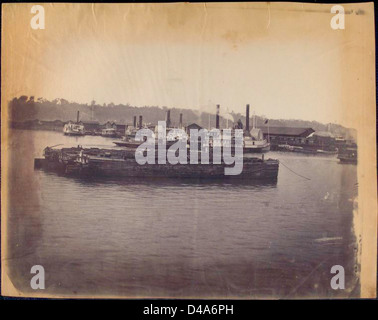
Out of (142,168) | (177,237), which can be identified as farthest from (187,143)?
(177,237)

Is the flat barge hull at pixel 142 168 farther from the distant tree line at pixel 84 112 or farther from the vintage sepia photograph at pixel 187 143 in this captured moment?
the distant tree line at pixel 84 112

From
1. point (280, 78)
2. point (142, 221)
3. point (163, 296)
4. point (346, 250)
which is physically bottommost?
point (163, 296)

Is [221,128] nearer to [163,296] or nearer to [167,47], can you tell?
[167,47]

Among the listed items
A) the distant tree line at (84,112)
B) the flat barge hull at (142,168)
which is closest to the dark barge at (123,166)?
the flat barge hull at (142,168)

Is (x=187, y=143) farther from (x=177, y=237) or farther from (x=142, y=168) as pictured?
(x=177, y=237)

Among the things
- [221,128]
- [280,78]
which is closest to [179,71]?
[221,128]

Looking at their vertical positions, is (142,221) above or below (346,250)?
above

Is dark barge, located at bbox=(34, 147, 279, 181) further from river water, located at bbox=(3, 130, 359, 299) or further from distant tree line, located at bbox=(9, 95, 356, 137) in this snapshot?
distant tree line, located at bbox=(9, 95, 356, 137)

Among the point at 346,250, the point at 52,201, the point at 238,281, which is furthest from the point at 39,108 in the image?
the point at 346,250
